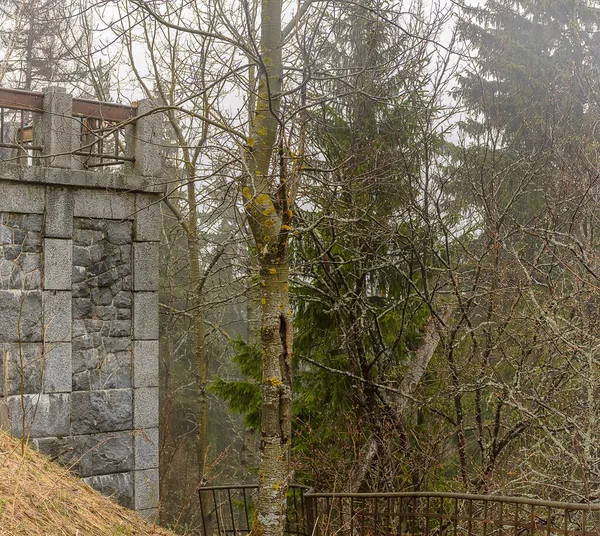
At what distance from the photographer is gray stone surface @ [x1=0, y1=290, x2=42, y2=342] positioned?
21.3 ft

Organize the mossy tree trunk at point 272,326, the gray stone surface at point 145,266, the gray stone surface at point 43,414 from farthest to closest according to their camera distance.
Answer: the gray stone surface at point 145,266, the gray stone surface at point 43,414, the mossy tree trunk at point 272,326

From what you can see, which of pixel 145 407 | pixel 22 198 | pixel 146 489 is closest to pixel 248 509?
pixel 146 489

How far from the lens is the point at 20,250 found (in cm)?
667

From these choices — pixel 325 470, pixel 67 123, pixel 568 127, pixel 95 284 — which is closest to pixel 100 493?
pixel 95 284

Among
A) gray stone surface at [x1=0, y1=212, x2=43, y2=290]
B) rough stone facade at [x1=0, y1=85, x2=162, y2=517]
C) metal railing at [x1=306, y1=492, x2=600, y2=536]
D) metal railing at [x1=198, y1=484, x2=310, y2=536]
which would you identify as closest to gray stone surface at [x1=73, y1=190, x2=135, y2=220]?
rough stone facade at [x1=0, y1=85, x2=162, y2=517]

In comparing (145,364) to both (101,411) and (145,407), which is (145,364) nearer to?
(145,407)

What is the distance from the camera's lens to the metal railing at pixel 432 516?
4637mm

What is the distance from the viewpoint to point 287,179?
5.59 metres

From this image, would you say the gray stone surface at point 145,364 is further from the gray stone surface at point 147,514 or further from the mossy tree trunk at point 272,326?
the mossy tree trunk at point 272,326

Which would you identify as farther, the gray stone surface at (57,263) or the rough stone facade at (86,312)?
the gray stone surface at (57,263)

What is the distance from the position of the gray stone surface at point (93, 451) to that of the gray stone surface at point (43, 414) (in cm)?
9

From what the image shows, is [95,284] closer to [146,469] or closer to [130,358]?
[130,358]

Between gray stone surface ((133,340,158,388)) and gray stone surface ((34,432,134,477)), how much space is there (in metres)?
0.53

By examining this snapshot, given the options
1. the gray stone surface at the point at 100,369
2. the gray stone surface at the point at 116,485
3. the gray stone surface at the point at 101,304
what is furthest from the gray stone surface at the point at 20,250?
the gray stone surface at the point at 116,485
